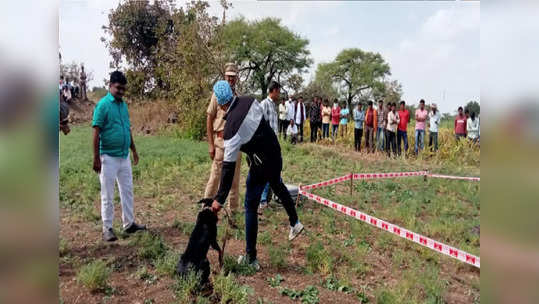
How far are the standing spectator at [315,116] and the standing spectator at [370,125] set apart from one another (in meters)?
1.98

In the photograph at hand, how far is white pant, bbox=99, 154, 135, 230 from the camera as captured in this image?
14.2 ft

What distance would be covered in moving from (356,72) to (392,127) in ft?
148

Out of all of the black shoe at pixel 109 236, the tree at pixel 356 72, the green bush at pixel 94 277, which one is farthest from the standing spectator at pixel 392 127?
the tree at pixel 356 72

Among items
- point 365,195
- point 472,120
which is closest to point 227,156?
point 365,195

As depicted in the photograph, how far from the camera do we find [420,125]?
38.2ft

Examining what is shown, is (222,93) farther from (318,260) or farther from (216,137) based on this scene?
(318,260)

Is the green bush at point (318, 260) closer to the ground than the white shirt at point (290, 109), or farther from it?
closer to the ground

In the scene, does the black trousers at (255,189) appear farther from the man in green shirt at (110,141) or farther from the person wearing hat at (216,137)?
the man in green shirt at (110,141)

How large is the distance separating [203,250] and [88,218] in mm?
2874

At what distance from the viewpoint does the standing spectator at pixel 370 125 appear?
12125 millimetres

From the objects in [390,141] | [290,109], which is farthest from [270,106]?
[290,109]
